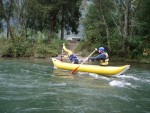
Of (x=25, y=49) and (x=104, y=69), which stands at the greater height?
(x=25, y=49)

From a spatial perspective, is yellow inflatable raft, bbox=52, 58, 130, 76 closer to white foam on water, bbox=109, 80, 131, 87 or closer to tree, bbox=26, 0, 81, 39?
white foam on water, bbox=109, 80, 131, 87

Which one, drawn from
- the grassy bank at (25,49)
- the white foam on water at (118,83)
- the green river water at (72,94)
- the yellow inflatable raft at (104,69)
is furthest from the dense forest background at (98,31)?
the white foam on water at (118,83)

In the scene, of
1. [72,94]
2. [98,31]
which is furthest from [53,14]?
[72,94]

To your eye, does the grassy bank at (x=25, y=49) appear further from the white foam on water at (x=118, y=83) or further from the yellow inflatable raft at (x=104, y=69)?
the white foam on water at (x=118, y=83)

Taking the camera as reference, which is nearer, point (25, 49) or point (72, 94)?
point (72, 94)

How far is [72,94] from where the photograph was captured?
11852 mm

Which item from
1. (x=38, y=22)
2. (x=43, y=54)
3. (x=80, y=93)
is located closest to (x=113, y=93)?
(x=80, y=93)

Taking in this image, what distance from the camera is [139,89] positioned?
13.2 metres

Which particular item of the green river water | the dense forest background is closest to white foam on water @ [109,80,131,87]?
the green river water

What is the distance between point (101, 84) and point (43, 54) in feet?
49.7

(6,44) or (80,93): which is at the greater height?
(6,44)

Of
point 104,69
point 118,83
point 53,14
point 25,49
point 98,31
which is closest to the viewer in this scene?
point 118,83

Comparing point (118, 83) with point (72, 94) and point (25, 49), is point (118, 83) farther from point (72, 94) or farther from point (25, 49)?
point (25, 49)

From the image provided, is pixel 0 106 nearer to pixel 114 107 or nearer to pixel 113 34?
pixel 114 107
